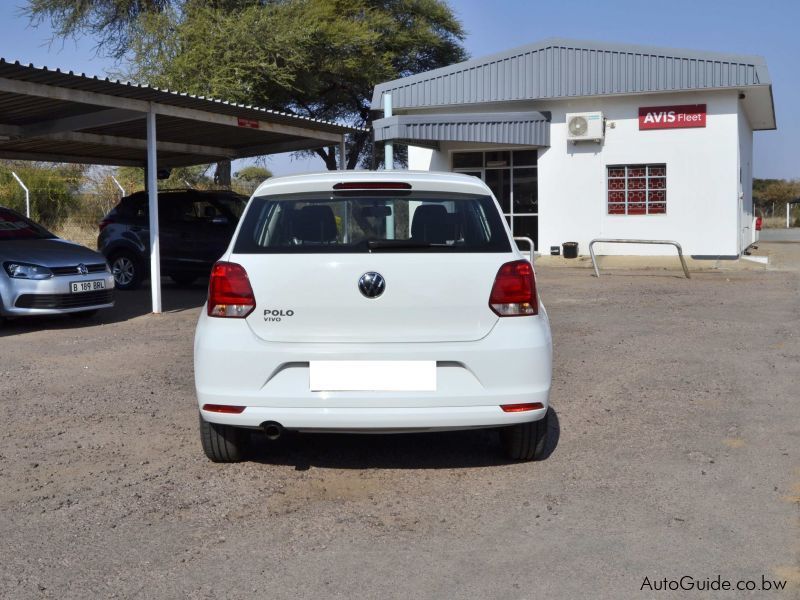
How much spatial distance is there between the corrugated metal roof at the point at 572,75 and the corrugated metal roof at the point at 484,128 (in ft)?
2.01

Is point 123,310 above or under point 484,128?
under

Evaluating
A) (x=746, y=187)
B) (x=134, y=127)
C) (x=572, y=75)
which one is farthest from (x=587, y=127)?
(x=134, y=127)

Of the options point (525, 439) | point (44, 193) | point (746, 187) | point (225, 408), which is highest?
point (44, 193)

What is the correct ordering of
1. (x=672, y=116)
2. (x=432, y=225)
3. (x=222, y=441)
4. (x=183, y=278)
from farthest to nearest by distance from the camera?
(x=672, y=116) → (x=183, y=278) → (x=222, y=441) → (x=432, y=225)

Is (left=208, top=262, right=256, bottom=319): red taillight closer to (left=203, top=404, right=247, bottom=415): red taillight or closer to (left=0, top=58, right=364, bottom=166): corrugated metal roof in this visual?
(left=203, top=404, right=247, bottom=415): red taillight

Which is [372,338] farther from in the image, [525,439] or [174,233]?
[174,233]

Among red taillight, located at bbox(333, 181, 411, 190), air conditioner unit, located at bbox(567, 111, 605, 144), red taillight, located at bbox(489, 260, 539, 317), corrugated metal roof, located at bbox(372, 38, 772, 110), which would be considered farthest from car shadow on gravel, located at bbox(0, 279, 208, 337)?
air conditioner unit, located at bbox(567, 111, 605, 144)

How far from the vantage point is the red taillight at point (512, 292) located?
4.50 metres

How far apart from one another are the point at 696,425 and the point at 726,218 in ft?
51.1

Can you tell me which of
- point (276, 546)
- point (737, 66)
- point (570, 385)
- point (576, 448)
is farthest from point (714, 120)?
point (276, 546)

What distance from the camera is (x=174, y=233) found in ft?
51.0

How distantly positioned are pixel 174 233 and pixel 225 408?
11.5 m

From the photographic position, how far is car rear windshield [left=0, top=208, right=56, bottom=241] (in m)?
11.8

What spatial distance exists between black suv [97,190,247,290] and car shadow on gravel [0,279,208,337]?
45 cm
